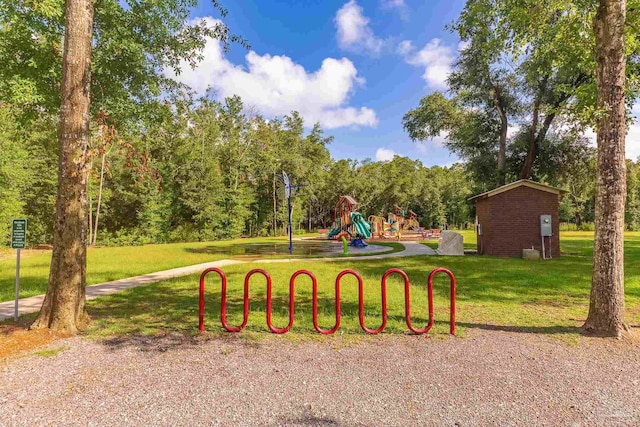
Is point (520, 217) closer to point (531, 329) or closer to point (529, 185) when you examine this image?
point (529, 185)

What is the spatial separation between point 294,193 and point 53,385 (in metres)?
36.4

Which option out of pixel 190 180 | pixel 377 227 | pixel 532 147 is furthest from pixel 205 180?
pixel 532 147

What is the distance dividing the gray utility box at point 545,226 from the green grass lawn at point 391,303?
3479 millimetres

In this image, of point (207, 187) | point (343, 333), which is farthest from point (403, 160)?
point (343, 333)

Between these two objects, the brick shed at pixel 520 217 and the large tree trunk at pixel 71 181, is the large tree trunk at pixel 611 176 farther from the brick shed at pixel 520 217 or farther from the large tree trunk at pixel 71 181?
the brick shed at pixel 520 217

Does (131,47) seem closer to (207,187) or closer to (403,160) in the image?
(207,187)

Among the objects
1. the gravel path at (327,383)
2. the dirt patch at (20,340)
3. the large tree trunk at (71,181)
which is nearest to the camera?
the gravel path at (327,383)

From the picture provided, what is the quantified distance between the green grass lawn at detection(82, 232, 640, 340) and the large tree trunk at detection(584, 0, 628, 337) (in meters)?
0.61

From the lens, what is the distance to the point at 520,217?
49.2 ft

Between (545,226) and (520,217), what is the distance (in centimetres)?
102

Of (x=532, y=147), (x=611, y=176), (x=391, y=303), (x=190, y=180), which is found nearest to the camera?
(x=611, y=176)

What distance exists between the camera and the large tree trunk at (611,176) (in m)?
5.00

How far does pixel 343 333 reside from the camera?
5.21 m

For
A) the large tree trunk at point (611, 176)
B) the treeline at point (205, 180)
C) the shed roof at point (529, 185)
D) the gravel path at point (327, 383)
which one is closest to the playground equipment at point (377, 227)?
the treeline at point (205, 180)
